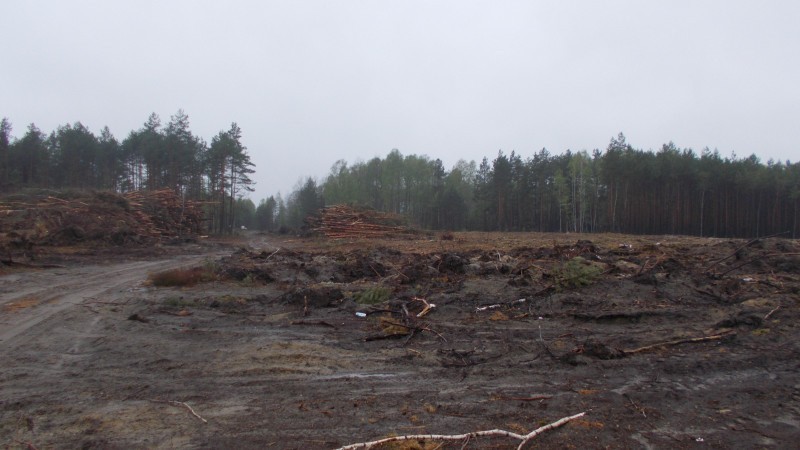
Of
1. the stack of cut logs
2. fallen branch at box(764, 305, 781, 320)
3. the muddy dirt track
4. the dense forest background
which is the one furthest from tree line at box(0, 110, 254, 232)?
fallen branch at box(764, 305, 781, 320)

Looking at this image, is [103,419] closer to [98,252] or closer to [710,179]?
[98,252]

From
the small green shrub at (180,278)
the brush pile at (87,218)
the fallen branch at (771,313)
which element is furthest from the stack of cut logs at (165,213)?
the fallen branch at (771,313)

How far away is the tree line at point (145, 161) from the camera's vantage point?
46062mm

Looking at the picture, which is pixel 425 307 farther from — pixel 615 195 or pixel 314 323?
pixel 615 195

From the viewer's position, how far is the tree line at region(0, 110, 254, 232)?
151 ft

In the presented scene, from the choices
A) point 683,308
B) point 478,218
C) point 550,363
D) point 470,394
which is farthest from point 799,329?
point 478,218

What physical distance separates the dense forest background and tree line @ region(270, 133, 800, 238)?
0.13 metres

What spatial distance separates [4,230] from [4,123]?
142ft

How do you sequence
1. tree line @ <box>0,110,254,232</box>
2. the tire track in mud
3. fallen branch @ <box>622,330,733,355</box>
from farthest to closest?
1. tree line @ <box>0,110,254,232</box>
2. the tire track in mud
3. fallen branch @ <box>622,330,733,355</box>

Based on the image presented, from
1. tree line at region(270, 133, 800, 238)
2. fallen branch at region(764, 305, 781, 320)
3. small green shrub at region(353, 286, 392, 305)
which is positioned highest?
tree line at region(270, 133, 800, 238)

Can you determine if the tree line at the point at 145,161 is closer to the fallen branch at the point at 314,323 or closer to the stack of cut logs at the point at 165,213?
the stack of cut logs at the point at 165,213

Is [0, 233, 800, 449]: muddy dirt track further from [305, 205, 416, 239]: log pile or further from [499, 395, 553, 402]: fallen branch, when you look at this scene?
[305, 205, 416, 239]: log pile

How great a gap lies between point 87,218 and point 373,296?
2119 cm

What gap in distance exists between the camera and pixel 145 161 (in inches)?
1909
